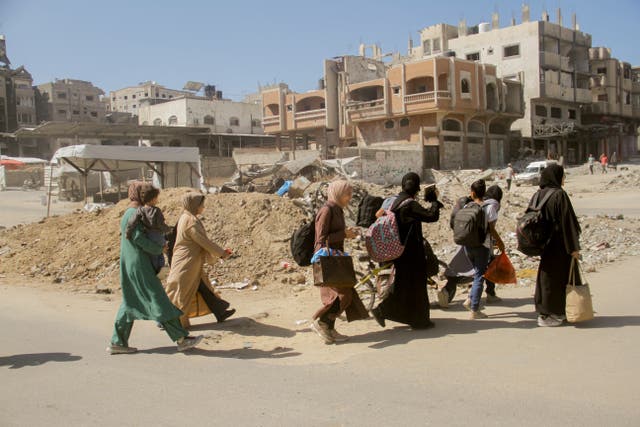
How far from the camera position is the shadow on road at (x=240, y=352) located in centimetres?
506

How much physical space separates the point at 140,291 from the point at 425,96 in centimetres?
3630

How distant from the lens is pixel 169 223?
11.4 m

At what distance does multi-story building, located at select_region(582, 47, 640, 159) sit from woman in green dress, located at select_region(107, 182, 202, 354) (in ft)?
167

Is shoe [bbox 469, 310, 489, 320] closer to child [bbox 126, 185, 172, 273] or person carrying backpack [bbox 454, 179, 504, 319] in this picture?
person carrying backpack [bbox 454, 179, 504, 319]

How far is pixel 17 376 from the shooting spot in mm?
4562

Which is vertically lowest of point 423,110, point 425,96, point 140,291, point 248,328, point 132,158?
point 248,328

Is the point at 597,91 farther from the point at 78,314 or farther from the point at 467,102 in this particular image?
the point at 78,314

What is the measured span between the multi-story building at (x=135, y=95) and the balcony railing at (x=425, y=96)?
45990 mm

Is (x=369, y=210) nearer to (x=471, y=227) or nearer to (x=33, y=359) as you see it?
(x=471, y=227)

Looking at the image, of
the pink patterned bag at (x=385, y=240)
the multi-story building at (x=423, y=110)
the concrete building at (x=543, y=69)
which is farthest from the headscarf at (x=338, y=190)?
the concrete building at (x=543, y=69)

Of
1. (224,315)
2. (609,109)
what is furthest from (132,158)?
(609,109)

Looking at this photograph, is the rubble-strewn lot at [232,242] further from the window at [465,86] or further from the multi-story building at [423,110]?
the window at [465,86]

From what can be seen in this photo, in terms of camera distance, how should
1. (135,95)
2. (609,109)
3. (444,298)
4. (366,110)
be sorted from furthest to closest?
(135,95) < (609,109) < (366,110) < (444,298)

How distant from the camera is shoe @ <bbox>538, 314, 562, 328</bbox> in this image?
17.7ft
